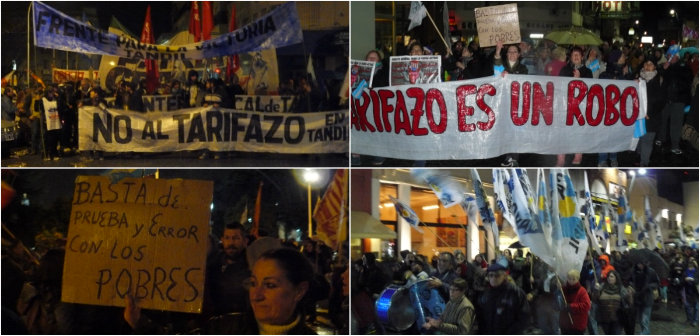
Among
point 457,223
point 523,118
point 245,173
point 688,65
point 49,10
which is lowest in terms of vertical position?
point 457,223

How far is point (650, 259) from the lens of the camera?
6.61 metres

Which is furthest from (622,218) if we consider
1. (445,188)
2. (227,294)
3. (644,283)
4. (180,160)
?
(180,160)

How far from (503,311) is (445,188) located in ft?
3.74

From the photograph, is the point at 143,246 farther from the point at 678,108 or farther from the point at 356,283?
the point at 678,108

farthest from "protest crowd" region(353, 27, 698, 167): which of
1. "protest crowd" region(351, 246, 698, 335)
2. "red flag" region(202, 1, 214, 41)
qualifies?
"red flag" region(202, 1, 214, 41)

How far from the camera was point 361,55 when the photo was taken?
655cm

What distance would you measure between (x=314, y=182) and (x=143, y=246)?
1516 mm

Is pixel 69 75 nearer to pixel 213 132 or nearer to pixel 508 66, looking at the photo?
pixel 213 132

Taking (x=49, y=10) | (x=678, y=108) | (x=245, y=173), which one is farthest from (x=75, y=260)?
(x=678, y=108)

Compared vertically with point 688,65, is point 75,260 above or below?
below

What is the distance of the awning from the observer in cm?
646

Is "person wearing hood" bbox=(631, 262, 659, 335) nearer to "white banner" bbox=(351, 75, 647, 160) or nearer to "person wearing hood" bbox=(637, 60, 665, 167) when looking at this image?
"person wearing hood" bbox=(637, 60, 665, 167)

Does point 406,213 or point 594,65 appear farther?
point 594,65

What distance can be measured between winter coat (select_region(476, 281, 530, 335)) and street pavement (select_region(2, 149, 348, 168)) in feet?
5.38
